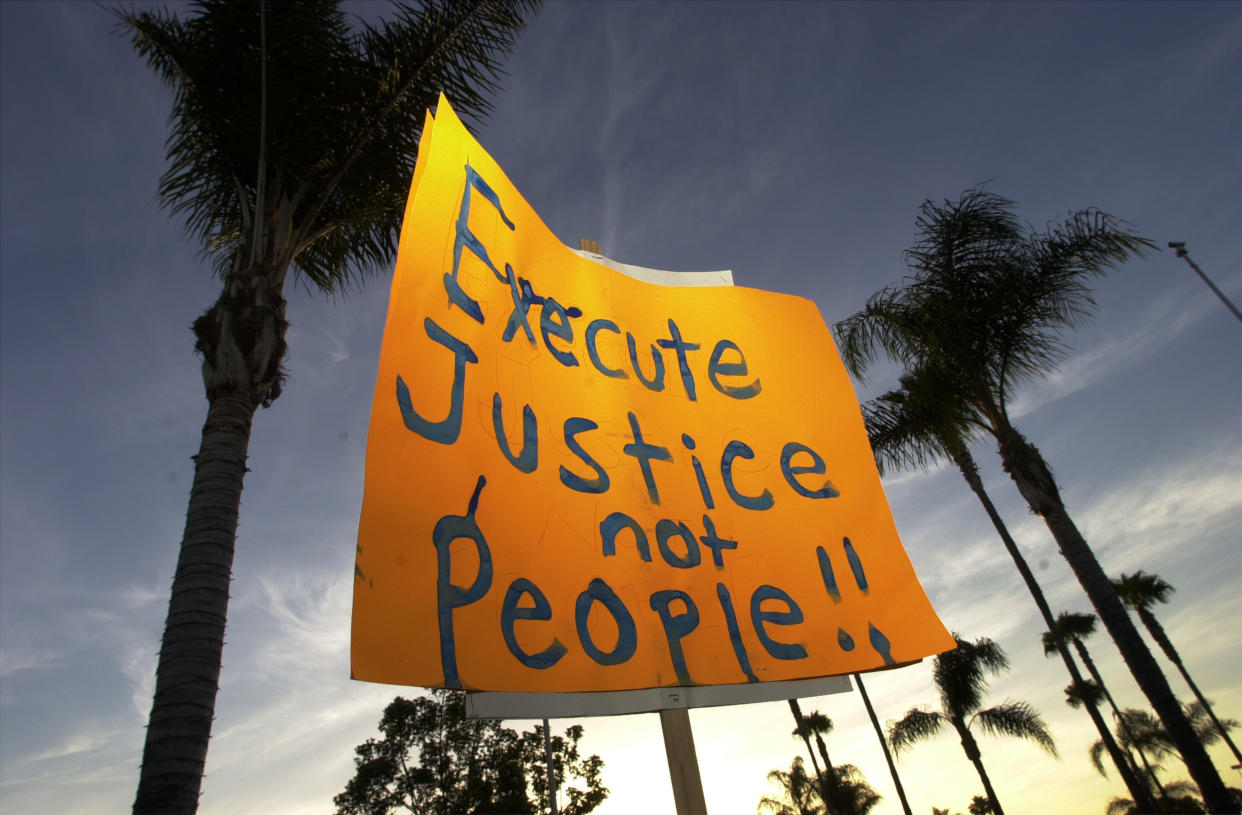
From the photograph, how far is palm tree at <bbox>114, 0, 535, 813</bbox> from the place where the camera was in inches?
166

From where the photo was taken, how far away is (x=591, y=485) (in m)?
2.26

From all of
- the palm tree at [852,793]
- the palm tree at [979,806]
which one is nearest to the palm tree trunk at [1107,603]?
the palm tree at [852,793]

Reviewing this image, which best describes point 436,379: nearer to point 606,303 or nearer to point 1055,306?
point 606,303

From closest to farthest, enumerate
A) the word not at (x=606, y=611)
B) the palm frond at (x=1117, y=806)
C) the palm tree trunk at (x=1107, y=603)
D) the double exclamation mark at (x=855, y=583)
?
the word not at (x=606, y=611) < the double exclamation mark at (x=855, y=583) < the palm tree trunk at (x=1107, y=603) < the palm frond at (x=1117, y=806)

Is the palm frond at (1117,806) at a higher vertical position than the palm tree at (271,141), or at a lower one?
lower

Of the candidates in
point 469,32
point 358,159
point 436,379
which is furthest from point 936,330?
point 436,379

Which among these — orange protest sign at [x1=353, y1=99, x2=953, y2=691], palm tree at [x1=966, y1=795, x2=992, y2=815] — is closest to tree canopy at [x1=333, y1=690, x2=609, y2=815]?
orange protest sign at [x1=353, y1=99, x2=953, y2=691]

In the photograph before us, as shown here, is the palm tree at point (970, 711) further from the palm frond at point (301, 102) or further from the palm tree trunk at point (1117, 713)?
the palm frond at point (301, 102)

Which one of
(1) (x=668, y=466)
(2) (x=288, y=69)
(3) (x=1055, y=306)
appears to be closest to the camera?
(1) (x=668, y=466)

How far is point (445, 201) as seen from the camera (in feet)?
7.63

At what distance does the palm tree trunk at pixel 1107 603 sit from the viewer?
6245 millimetres

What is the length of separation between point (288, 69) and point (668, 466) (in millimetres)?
4607

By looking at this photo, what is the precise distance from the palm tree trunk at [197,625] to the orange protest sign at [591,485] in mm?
2119

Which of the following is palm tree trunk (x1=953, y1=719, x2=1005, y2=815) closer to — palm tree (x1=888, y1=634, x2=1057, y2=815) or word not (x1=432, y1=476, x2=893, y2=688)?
palm tree (x1=888, y1=634, x2=1057, y2=815)
